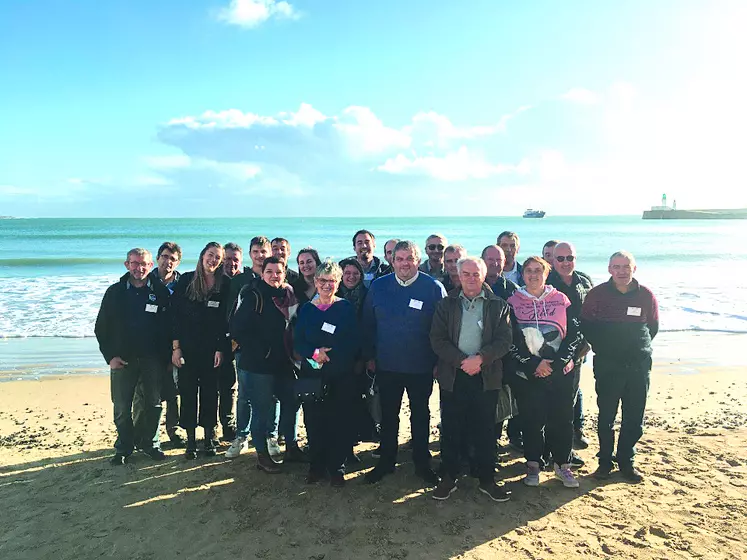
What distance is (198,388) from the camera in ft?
A: 15.4

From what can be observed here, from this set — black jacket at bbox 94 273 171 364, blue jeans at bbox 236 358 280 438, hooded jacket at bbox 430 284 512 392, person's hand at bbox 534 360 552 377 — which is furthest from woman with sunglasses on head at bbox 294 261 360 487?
black jacket at bbox 94 273 171 364

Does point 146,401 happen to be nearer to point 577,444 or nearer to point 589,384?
point 577,444

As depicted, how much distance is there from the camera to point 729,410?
591cm

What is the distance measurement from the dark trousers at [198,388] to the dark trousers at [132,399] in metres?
0.27

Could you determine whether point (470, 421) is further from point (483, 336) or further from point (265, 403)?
point (265, 403)

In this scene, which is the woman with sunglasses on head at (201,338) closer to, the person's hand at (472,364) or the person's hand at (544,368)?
the person's hand at (472,364)

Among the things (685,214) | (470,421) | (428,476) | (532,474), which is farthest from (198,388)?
(685,214)

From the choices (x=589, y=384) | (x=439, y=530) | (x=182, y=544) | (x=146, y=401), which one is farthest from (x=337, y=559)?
(x=589, y=384)

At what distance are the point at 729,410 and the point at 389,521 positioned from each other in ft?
16.0

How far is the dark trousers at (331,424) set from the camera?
13.2 ft

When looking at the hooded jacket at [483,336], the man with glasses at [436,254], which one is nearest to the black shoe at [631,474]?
the hooded jacket at [483,336]

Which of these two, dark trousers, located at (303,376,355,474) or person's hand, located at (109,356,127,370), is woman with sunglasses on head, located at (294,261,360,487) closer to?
dark trousers, located at (303,376,355,474)

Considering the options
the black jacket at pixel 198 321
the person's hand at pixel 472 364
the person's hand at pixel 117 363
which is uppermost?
the black jacket at pixel 198 321

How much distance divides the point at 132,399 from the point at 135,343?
1.94ft
